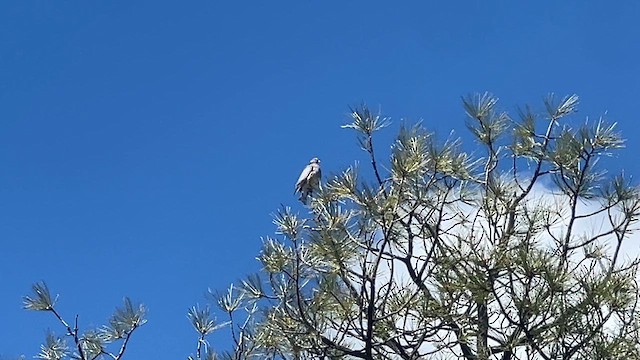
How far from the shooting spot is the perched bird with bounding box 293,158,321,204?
322cm

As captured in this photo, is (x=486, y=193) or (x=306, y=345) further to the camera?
(x=486, y=193)

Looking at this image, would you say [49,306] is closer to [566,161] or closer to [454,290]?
[454,290]

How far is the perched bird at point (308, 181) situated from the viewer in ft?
10.6

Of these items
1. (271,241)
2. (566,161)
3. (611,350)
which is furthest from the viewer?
(566,161)

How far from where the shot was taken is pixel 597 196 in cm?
331

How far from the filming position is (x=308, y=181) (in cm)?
327

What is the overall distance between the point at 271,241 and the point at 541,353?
85 cm

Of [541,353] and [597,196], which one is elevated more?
[597,196]

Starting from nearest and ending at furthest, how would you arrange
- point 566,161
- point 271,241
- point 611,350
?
point 611,350, point 271,241, point 566,161

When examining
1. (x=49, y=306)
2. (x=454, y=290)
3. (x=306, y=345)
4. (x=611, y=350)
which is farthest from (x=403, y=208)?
(x=49, y=306)

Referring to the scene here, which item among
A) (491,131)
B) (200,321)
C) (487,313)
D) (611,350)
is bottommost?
(611,350)

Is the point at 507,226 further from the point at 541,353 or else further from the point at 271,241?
the point at 271,241

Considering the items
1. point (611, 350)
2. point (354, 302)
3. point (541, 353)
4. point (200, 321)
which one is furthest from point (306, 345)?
point (611, 350)

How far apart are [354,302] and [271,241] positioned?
342 millimetres
